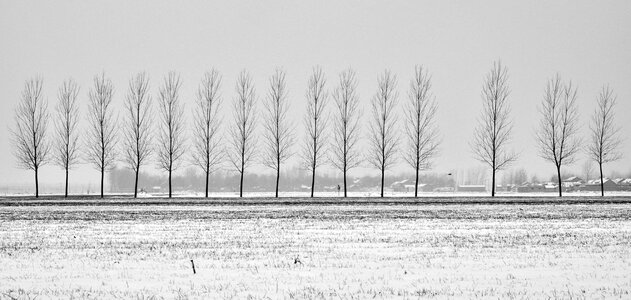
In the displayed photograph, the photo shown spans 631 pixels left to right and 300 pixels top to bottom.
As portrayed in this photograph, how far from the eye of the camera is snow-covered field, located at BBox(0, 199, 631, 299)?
32.9ft

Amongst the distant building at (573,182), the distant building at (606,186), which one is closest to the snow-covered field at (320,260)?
the distant building at (606,186)

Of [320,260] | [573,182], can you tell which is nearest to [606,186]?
[573,182]

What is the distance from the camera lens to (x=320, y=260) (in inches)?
519

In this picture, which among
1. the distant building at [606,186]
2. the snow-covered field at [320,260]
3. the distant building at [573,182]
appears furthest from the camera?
the distant building at [573,182]

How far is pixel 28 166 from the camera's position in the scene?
56.8m

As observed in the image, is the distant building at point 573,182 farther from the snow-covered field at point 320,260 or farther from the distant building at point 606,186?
A: the snow-covered field at point 320,260

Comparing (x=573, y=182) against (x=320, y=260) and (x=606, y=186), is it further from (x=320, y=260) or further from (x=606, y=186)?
(x=320, y=260)

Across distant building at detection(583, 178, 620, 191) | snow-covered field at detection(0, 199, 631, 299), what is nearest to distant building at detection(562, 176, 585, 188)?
distant building at detection(583, 178, 620, 191)

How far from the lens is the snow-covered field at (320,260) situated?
32.9 ft

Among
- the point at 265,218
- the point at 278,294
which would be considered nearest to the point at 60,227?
the point at 265,218

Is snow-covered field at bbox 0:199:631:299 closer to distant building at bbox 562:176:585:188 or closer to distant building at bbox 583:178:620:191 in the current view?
distant building at bbox 583:178:620:191

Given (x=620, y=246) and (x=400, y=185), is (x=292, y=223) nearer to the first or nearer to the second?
(x=620, y=246)

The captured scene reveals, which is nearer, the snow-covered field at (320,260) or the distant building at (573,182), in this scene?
the snow-covered field at (320,260)

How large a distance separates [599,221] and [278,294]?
55.9 feet
